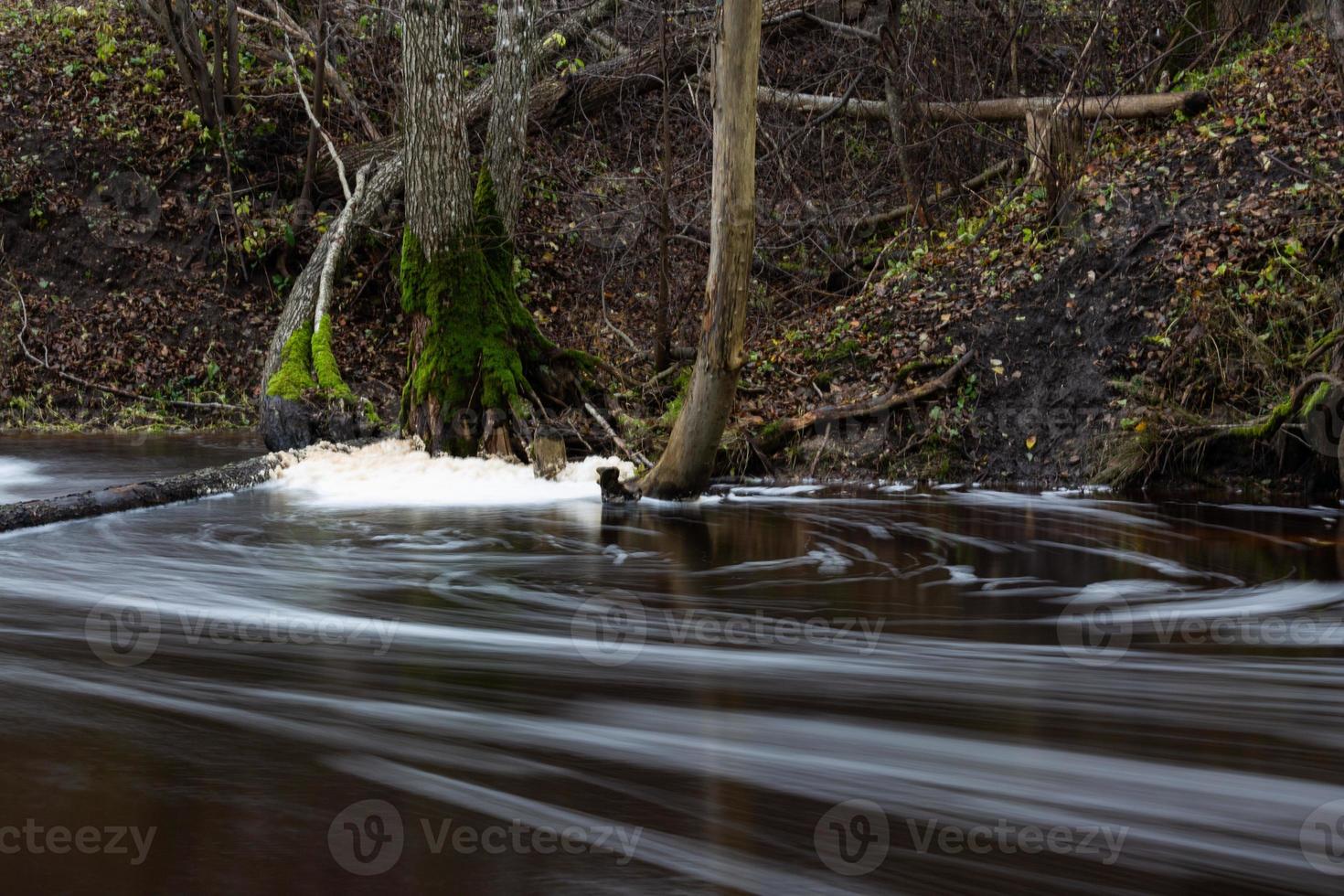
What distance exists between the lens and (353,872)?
2.66 metres

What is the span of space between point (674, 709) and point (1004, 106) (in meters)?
11.1

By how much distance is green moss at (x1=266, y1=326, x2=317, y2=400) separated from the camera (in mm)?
10562

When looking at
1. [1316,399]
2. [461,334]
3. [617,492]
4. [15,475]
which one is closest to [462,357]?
[461,334]

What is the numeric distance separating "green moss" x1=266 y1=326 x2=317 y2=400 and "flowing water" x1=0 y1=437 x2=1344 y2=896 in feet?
9.98

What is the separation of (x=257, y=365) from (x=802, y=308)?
746 cm

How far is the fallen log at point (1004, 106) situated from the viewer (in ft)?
38.6

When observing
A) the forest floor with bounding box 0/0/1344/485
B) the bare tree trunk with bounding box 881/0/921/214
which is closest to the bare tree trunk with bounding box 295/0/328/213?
the forest floor with bounding box 0/0/1344/485

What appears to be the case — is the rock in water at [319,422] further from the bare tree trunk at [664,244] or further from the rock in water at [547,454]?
the bare tree trunk at [664,244]

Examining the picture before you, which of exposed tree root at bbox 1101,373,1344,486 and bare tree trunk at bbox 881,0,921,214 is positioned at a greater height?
bare tree trunk at bbox 881,0,921,214

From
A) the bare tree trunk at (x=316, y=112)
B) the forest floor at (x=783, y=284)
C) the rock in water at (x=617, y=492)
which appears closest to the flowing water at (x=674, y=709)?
the rock in water at (x=617, y=492)

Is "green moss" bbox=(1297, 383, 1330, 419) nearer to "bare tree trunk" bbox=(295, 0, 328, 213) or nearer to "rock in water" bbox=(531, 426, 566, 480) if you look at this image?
"rock in water" bbox=(531, 426, 566, 480)

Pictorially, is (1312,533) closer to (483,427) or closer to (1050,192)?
(1050,192)

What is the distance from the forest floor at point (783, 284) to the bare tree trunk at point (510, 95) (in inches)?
95.1

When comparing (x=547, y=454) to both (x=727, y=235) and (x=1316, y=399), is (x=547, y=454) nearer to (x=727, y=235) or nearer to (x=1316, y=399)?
(x=727, y=235)
